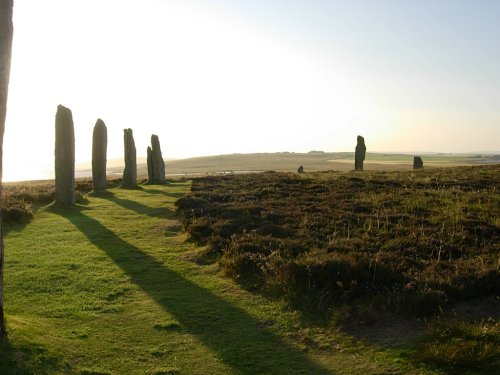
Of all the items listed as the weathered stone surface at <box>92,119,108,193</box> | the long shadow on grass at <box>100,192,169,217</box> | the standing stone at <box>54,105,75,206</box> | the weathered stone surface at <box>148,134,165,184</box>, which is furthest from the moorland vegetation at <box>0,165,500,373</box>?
the weathered stone surface at <box>148,134,165,184</box>

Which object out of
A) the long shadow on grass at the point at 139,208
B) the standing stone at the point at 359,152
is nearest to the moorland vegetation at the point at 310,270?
the long shadow on grass at the point at 139,208

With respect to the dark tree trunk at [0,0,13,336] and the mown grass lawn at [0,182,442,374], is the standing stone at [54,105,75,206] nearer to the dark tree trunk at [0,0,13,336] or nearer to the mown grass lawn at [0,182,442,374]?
the mown grass lawn at [0,182,442,374]

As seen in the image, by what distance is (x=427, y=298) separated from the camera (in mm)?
7969

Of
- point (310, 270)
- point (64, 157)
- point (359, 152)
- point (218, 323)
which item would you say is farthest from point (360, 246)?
point (359, 152)

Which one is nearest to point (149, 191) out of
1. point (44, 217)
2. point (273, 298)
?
point (44, 217)

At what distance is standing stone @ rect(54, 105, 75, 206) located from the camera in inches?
834

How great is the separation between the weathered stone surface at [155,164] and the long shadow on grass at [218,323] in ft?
74.3

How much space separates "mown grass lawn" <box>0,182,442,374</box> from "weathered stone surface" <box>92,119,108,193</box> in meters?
13.9

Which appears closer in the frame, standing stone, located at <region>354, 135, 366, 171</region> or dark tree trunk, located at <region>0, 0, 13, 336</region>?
dark tree trunk, located at <region>0, 0, 13, 336</region>

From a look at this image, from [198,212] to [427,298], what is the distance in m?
10.8

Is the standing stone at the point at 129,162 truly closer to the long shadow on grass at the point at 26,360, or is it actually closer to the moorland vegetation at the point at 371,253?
the moorland vegetation at the point at 371,253

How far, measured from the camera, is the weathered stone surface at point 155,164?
34875 millimetres

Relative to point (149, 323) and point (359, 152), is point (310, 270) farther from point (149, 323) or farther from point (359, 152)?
point (359, 152)

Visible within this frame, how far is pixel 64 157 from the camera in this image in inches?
844
